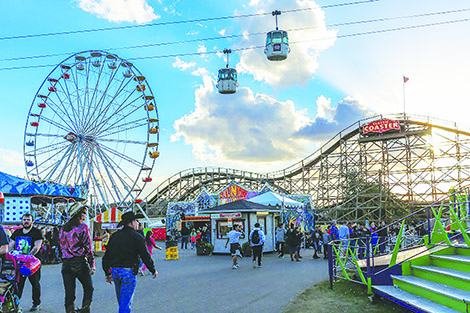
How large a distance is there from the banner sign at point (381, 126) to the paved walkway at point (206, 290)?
916 inches

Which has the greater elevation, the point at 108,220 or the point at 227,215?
the point at 227,215

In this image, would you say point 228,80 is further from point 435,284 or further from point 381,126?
point 381,126

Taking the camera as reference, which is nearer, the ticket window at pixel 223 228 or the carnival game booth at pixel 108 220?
the ticket window at pixel 223 228

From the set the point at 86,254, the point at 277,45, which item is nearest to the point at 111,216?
the point at 277,45

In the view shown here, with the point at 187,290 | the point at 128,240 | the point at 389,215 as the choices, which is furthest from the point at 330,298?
the point at 389,215

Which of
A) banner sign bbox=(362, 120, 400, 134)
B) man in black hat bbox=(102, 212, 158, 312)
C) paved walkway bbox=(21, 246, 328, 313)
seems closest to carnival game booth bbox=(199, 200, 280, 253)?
paved walkway bbox=(21, 246, 328, 313)

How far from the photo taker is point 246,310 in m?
6.94

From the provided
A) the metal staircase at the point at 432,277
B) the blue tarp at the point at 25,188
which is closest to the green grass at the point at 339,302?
the metal staircase at the point at 432,277

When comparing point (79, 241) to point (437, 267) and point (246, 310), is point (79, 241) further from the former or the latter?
point (437, 267)

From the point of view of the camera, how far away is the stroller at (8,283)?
17.5 feet

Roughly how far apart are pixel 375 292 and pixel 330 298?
37.9 inches

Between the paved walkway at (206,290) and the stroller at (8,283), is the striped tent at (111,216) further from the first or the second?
the stroller at (8,283)

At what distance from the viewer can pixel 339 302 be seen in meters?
7.44

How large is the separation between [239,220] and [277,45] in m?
8.03
